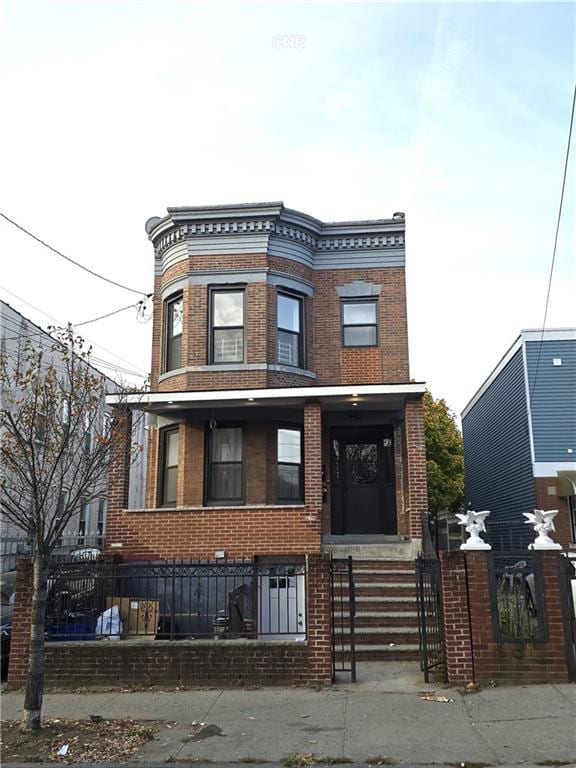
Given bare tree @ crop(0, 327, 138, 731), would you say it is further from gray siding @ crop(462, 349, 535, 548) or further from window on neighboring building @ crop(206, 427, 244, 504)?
gray siding @ crop(462, 349, 535, 548)

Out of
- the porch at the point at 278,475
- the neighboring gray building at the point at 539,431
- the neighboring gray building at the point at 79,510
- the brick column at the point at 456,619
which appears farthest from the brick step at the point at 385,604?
the neighboring gray building at the point at 539,431

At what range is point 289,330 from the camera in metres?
15.0

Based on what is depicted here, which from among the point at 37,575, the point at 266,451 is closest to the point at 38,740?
the point at 37,575

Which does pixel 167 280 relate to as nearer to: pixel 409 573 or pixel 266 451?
pixel 266 451

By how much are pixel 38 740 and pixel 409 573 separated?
253 inches

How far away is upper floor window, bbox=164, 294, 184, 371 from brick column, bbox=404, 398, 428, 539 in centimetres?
540

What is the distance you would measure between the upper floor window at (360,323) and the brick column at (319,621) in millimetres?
7768

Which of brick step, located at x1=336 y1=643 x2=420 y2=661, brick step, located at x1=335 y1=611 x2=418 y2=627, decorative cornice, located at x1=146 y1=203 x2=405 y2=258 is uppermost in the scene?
decorative cornice, located at x1=146 y1=203 x2=405 y2=258

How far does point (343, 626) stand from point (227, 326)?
286 inches

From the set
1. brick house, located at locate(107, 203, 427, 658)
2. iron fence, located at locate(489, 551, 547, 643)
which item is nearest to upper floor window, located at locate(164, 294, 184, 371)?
brick house, located at locate(107, 203, 427, 658)

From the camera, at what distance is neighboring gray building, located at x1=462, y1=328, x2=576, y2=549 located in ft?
54.5

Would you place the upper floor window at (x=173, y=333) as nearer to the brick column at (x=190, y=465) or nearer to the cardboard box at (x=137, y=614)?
the brick column at (x=190, y=465)

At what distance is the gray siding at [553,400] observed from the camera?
1697 cm

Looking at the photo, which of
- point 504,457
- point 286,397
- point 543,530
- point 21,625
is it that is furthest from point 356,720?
point 504,457
